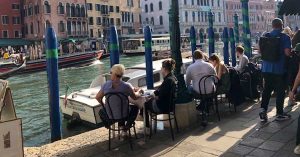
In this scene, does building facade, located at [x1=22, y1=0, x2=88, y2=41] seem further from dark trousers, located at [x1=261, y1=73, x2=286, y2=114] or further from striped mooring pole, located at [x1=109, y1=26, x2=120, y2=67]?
dark trousers, located at [x1=261, y1=73, x2=286, y2=114]

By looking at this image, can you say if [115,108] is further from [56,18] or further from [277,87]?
[56,18]

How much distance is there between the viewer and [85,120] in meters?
8.77

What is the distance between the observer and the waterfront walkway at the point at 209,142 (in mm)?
4219

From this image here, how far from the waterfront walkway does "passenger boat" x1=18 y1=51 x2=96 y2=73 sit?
25.0 m

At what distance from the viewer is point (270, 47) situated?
5.26 meters

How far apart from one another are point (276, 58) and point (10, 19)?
4704cm

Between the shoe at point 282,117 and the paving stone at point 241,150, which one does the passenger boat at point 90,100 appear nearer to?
the shoe at point 282,117

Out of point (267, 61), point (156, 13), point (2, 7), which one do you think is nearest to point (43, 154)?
point (267, 61)

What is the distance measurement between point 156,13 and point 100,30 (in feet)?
48.4

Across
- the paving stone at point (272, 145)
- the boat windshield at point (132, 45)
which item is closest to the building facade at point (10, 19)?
the boat windshield at point (132, 45)

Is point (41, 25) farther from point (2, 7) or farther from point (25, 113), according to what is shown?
point (25, 113)

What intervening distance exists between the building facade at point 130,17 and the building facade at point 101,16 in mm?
1514

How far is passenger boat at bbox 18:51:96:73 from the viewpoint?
3014 centimetres

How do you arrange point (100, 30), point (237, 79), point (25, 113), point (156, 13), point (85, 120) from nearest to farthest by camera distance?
point (237, 79) → point (85, 120) → point (25, 113) → point (100, 30) → point (156, 13)
